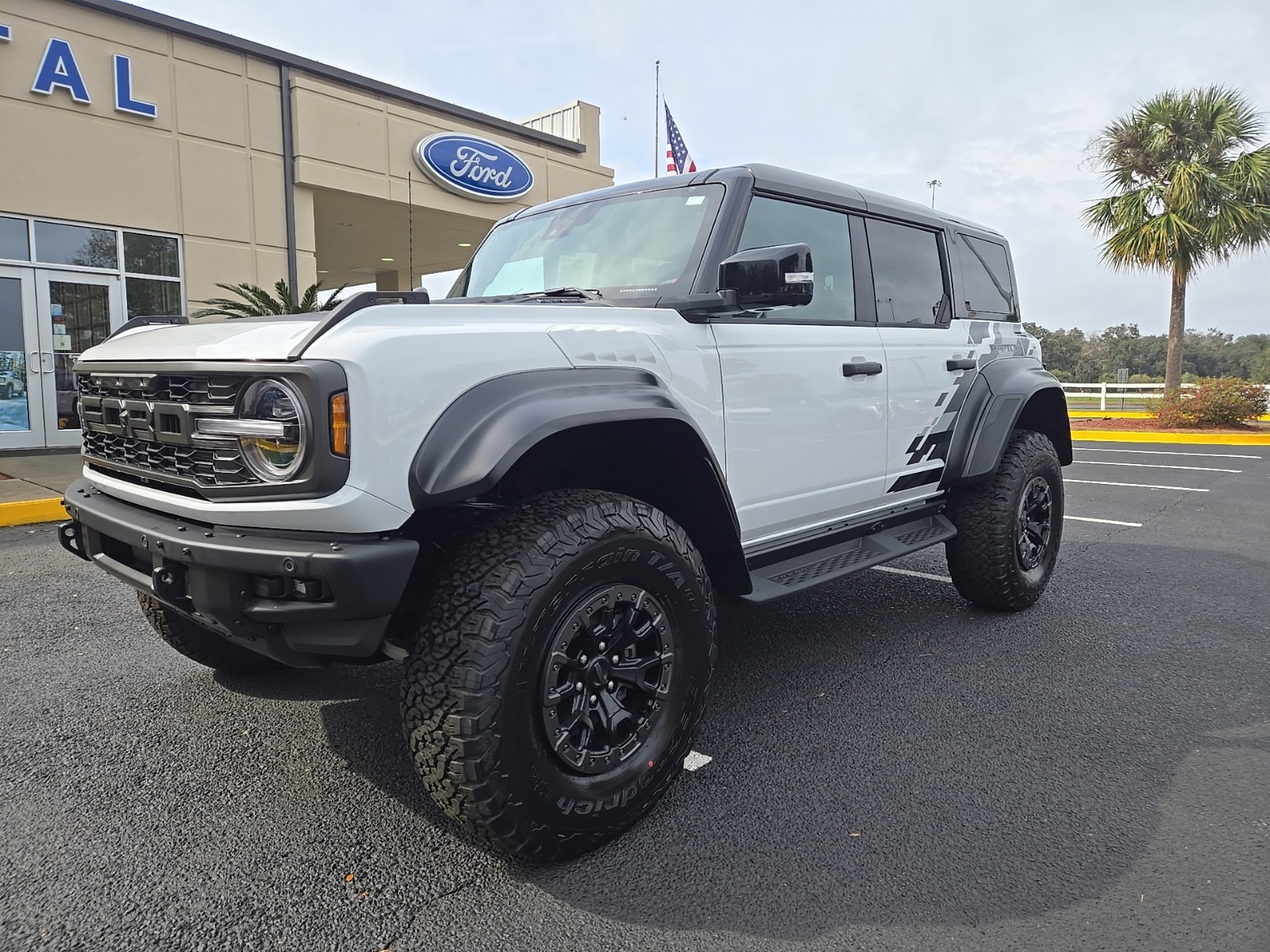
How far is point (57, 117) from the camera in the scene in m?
9.96

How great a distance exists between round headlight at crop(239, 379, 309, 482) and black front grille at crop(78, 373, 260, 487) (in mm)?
35

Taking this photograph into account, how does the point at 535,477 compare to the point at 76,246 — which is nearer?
the point at 535,477

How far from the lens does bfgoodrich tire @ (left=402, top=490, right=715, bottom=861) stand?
199 centimetres

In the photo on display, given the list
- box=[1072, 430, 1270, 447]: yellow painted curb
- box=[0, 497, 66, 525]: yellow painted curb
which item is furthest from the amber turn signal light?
box=[1072, 430, 1270, 447]: yellow painted curb

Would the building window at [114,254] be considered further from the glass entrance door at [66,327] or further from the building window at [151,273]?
the glass entrance door at [66,327]

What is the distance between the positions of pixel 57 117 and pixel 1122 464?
14.4 m

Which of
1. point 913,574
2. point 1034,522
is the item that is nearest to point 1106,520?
point 913,574

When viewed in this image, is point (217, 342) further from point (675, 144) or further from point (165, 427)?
point (675, 144)

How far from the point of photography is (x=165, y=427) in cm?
223

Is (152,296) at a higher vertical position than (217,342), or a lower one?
higher

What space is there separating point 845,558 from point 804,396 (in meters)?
0.79

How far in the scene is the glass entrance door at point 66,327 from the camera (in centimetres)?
1020

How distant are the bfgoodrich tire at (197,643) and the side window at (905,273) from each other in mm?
2932

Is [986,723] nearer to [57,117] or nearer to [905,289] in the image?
[905,289]
